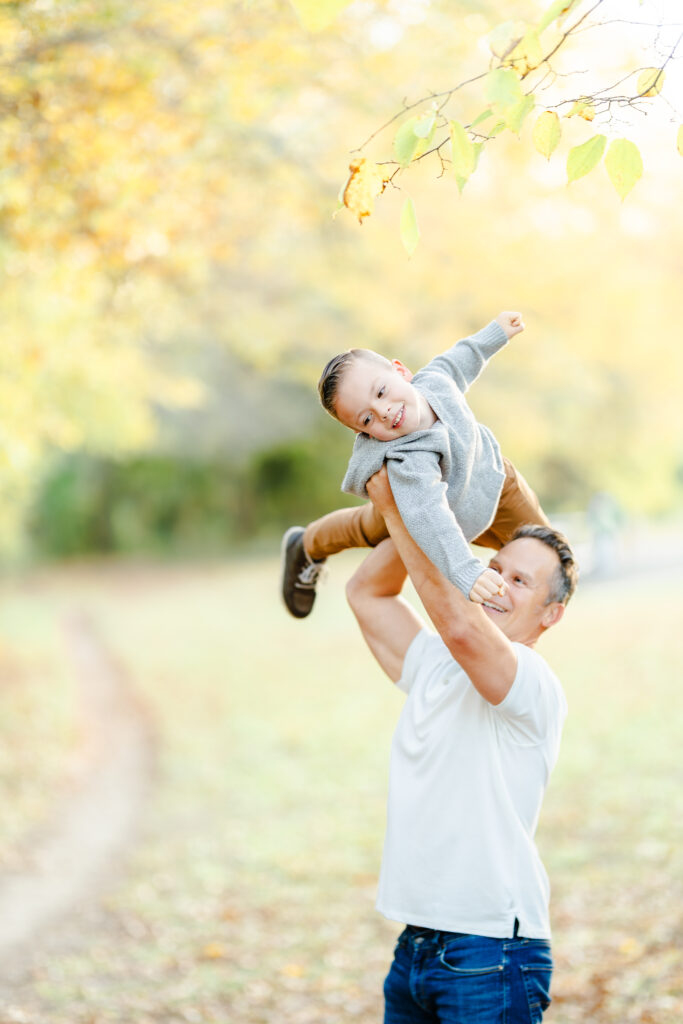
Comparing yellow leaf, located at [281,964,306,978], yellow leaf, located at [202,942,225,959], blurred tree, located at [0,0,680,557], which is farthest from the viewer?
blurred tree, located at [0,0,680,557]

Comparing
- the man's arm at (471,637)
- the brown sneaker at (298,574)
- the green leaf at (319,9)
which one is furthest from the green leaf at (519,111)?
the brown sneaker at (298,574)

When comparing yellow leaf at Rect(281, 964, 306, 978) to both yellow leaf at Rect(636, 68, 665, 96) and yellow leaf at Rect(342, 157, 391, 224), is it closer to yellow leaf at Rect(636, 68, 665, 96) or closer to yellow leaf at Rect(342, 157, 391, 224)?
yellow leaf at Rect(342, 157, 391, 224)

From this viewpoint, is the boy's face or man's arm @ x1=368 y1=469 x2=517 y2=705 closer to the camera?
man's arm @ x1=368 y1=469 x2=517 y2=705

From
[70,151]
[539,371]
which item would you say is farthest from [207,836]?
[539,371]

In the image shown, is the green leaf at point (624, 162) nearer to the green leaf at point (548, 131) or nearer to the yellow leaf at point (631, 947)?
the green leaf at point (548, 131)

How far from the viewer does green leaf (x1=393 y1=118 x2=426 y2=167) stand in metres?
1.86

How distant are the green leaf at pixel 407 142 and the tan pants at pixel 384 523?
0.91 meters

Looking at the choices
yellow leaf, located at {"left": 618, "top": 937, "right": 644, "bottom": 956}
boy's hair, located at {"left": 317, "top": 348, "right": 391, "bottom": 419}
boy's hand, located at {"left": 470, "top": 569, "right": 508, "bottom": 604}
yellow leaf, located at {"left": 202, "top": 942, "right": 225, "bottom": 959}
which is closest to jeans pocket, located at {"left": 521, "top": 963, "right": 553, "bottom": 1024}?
boy's hand, located at {"left": 470, "top": 569, "right": 508, "bottom": 604}

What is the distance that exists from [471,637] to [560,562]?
373mm

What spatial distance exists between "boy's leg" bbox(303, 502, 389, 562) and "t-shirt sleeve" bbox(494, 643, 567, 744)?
506mm

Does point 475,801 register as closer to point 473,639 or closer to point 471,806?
point 471,806

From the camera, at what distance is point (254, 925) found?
20.1ft

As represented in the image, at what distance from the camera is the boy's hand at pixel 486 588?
2021 millimetres

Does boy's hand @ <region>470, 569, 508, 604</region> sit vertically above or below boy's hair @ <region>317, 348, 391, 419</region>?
below
